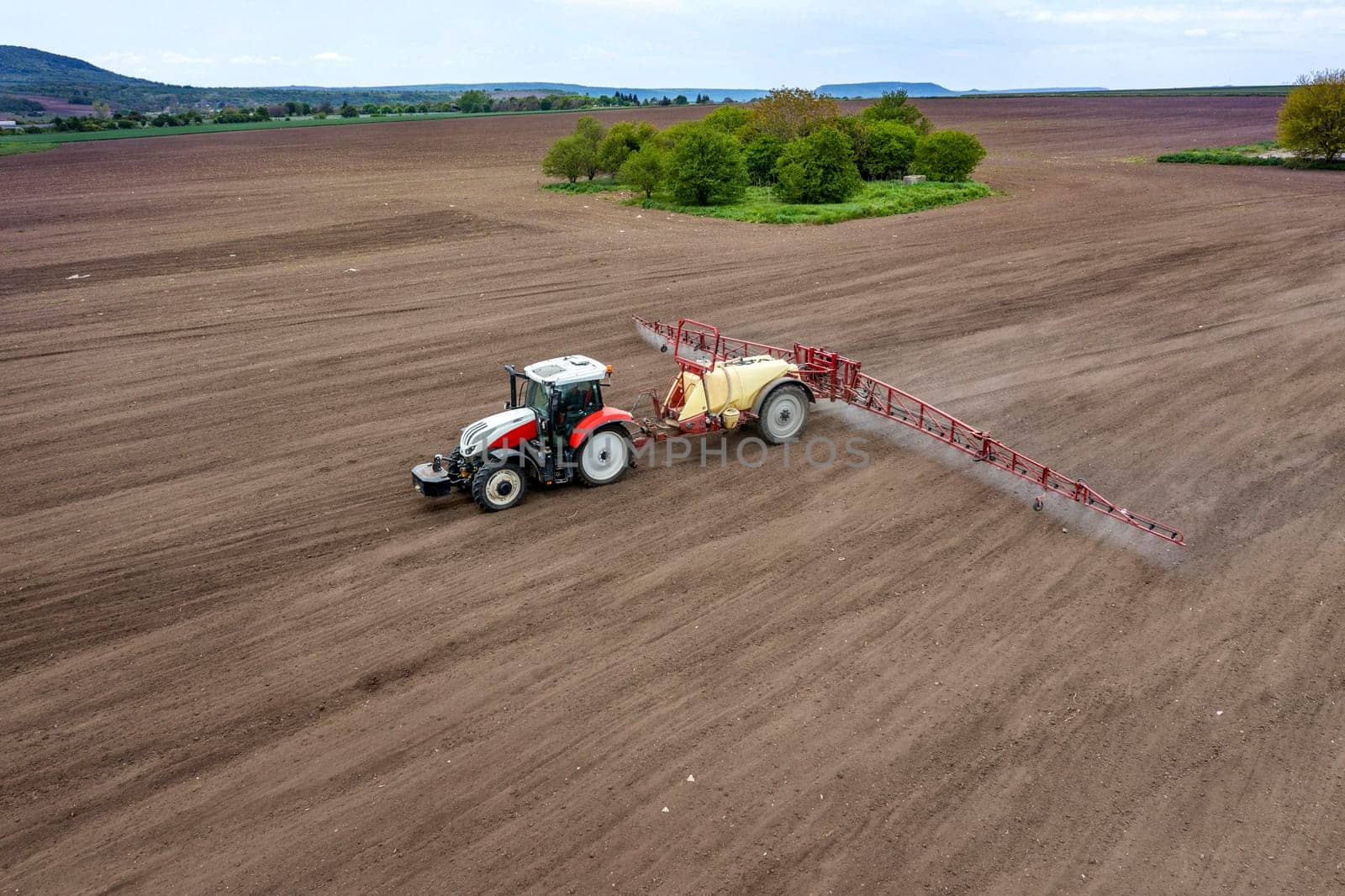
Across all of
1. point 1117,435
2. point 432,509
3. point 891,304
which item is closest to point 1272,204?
point 891,304

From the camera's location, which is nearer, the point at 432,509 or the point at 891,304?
the point at 432,509

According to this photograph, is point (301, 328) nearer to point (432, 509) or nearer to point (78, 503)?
point (78, 503)

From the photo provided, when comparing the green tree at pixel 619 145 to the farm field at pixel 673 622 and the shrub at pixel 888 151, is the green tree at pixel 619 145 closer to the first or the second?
the shrub at pixel 888 151

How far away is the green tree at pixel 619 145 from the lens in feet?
164

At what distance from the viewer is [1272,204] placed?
36188 mm

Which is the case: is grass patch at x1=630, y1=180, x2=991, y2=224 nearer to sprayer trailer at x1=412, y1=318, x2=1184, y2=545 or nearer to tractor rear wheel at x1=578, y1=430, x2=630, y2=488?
sprayer trailer at x1=412, y1=318, x2=1184, y2=545

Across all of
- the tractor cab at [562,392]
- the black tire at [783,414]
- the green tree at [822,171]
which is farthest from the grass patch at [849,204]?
the tractor cab at [562,392]

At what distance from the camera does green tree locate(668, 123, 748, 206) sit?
39.5 meters

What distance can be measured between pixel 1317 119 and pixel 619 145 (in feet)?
122

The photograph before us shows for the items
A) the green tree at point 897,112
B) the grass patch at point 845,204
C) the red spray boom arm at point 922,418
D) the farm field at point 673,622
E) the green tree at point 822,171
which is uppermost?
the green tree at point 897,112

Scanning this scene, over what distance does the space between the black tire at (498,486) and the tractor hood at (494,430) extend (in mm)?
298

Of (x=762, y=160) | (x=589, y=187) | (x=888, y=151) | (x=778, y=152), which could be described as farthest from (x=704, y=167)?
(x=888, y=151)

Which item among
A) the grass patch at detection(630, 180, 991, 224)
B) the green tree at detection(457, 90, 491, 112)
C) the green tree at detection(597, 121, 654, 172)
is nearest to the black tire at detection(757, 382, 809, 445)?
the grass patch at detection(630, 180, 991, 224)

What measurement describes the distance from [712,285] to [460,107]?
148620 millimetres
